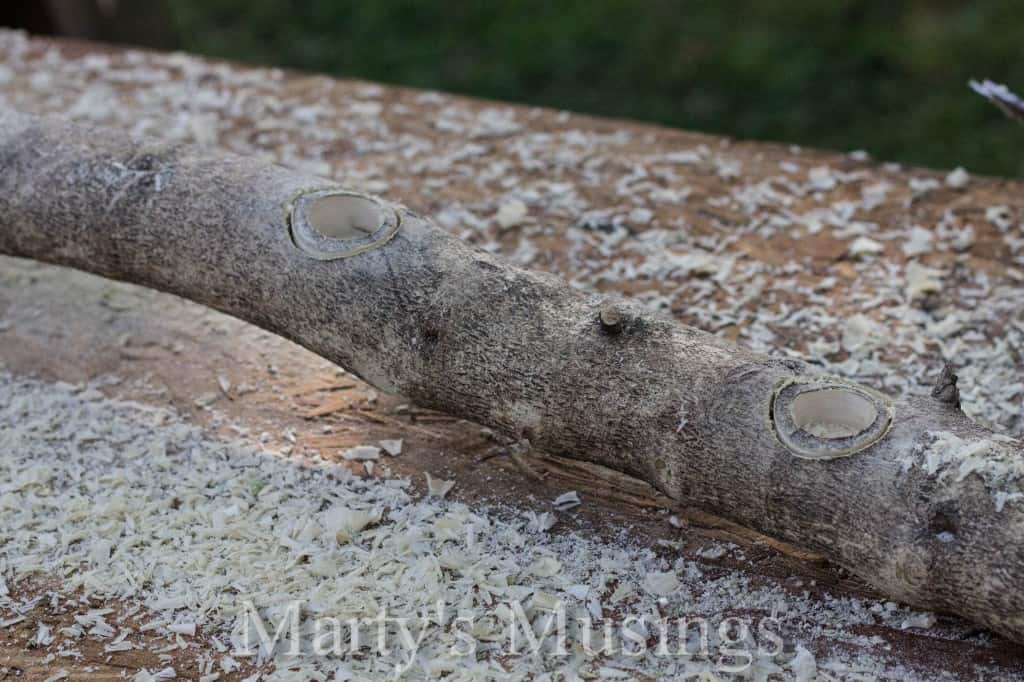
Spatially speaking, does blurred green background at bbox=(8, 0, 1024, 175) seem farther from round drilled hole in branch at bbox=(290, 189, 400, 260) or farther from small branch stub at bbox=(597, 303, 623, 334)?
small branch stub at bbox=(597, 303, 623, 334)

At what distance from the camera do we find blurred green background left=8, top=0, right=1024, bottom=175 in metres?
4.32

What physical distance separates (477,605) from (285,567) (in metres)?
0.32

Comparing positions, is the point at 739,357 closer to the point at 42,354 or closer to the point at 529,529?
the point at 529,529

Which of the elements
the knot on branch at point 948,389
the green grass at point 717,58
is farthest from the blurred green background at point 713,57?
the knot on branch at point 948,389

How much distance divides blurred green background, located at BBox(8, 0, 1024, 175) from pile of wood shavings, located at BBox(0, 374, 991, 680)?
2.69 meters

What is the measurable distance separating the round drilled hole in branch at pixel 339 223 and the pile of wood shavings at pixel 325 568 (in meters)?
0.39

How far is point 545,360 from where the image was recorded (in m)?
1.93

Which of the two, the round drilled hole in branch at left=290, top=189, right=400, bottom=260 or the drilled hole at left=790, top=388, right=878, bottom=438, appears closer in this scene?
the drilled hole at left=790, top=388, right=878, bottom=438

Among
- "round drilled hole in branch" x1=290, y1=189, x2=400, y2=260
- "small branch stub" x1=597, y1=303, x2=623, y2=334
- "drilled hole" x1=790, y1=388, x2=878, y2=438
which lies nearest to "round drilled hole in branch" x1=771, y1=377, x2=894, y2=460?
"drilled hole" x1=790, y1=388, x2=878, y2=438

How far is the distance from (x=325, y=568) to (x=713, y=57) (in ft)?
10.5

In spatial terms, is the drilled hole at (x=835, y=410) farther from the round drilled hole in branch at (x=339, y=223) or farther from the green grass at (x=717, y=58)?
the green grass at (x=717, y=58)

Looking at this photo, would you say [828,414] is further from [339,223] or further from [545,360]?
[339,223]

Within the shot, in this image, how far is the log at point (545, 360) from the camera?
1666mm

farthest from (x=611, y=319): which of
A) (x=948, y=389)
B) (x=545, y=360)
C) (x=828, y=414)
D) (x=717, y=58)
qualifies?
(x=717, y=58)
